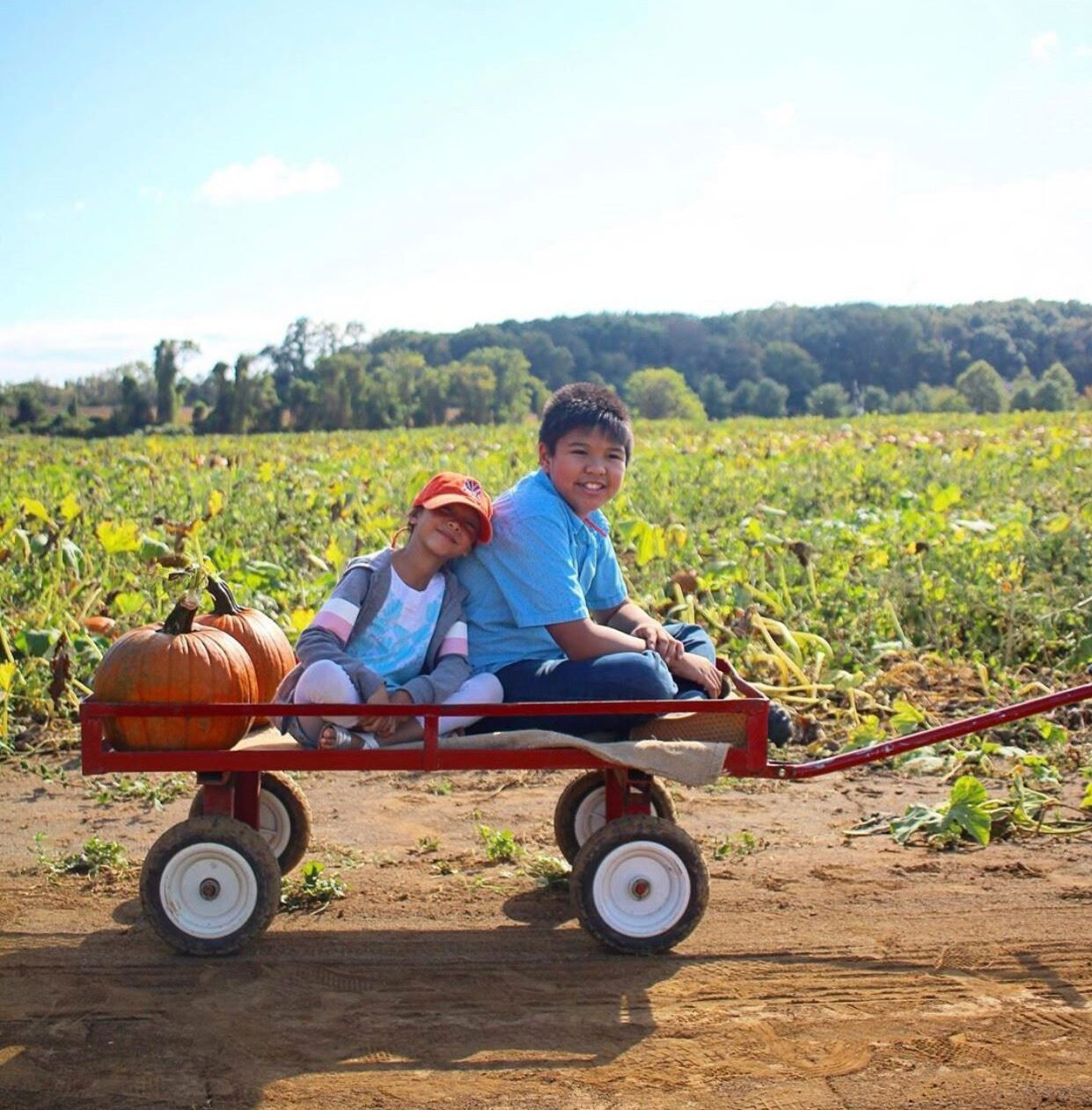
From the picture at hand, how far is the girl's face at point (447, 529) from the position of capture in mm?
4191

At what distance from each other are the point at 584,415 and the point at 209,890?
1801 millimetres

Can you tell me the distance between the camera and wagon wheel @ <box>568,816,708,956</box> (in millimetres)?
3984

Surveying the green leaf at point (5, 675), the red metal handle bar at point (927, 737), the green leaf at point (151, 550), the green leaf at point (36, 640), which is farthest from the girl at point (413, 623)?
the green leaf at point (151, 550)

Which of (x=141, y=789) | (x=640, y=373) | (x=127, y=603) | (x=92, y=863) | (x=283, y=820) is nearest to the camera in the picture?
(x=283, y=820)

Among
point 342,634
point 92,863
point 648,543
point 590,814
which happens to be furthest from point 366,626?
point 648,543

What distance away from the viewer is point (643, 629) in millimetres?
4363

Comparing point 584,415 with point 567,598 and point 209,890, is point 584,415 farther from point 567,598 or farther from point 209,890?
point 209,890

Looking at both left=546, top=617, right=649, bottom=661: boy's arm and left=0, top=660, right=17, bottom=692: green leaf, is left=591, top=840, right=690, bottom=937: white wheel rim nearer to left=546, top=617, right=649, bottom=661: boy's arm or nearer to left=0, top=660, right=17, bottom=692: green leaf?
left=546, top=617, right=649, bottom=661: boy's arm

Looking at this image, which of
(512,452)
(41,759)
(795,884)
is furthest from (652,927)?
(512,452)

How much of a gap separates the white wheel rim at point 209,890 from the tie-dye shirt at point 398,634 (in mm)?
699

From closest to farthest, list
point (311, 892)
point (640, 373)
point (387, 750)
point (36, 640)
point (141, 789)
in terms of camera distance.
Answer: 1. point (387, 750)
2. point (311, 892)
3. point (141, 789)
4. point (36, 640)
5. point (640, 373)

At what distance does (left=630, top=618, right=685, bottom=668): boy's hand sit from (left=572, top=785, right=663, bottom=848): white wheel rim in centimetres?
61

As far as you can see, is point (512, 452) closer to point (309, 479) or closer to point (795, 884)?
point (309, 479)

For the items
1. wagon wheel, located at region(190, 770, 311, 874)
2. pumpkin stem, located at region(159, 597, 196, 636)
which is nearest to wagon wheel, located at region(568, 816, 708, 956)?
wagon wheel, located at region(190, 770, 311, 874)
